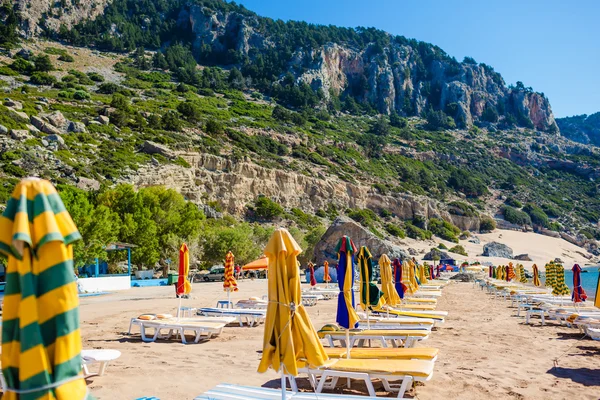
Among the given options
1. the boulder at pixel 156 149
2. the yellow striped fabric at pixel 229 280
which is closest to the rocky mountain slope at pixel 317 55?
the boulder at pixel 156 149

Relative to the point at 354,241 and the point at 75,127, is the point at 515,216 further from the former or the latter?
the point at 75,127

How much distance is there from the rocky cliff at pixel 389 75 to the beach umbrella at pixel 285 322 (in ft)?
353

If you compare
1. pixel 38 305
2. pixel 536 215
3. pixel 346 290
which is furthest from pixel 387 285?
pixel 536 215

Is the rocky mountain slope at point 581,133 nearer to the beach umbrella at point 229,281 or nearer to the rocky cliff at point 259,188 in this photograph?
the rocky cliff at point 259,188

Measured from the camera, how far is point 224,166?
55688mm

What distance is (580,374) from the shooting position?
7.81m

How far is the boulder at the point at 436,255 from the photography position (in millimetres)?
52594

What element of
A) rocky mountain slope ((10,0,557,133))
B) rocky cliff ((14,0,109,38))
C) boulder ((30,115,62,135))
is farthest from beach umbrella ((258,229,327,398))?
rocky cliff ((14,0,109,38))

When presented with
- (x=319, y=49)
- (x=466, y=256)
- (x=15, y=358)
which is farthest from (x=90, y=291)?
(x=319, y=49)

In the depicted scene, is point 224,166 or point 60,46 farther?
point 60,46

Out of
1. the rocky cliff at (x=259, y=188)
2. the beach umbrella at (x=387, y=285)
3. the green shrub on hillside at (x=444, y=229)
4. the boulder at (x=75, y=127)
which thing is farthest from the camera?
the green shrub on hillside at (x=444, y=229)

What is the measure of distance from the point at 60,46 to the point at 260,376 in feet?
354

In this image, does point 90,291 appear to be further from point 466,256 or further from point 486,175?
point 486,175

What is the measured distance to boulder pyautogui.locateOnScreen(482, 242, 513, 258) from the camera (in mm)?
60938
